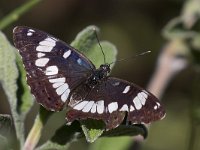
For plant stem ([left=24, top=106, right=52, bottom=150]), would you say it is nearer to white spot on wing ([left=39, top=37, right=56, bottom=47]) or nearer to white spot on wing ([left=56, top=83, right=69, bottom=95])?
white spot on wing ([left=56, top=83, right=69, bottom=95])

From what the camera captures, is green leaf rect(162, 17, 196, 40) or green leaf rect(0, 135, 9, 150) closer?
green leaf rect(0, 135, 9, 150)

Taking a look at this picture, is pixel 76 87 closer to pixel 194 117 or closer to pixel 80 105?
pixel 80 105

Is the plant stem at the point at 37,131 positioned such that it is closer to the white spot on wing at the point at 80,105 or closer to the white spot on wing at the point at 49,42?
the white spot on wing at the point at 80,105

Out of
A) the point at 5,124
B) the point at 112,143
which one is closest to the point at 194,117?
the point at 112,143

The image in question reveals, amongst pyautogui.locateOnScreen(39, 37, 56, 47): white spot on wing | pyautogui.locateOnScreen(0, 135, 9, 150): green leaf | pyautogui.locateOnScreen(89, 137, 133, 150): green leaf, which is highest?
pyautogui.locateOnScreen(39, 37, 56, 47): white spot on wing

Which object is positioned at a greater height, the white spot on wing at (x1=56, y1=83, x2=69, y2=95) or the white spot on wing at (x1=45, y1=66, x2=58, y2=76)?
the white spot on wing at (x1=45, y1=66, x2=58, y2=76)

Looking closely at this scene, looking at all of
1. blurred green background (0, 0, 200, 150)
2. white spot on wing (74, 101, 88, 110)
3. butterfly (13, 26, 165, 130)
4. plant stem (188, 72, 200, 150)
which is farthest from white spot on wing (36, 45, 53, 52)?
blurred green background (0, 0, 200, 150)

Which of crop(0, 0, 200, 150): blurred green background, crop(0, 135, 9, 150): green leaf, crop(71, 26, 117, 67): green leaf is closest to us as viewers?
crop(0, 135, 9, 150): green leaf
